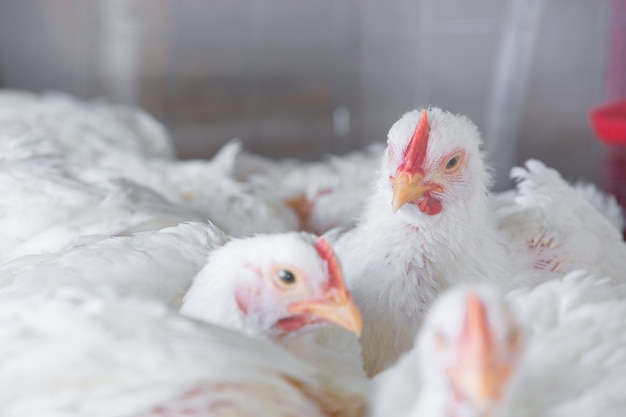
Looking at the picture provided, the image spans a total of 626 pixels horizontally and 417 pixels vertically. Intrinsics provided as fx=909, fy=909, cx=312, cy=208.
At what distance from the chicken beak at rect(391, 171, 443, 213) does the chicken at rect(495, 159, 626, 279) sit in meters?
0.33

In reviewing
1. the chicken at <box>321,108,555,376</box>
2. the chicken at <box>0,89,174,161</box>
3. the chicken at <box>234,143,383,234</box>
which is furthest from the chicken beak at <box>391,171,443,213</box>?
the chicken at <box>0,89,174,161</box>

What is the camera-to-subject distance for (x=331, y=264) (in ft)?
3.83

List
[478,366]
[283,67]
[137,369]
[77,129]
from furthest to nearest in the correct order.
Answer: [283,67], [77,129], [137,369], [478,366]

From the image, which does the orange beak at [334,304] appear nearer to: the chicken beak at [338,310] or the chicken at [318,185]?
the chicken beak at [338,310]

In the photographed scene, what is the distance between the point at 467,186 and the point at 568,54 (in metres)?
2.29

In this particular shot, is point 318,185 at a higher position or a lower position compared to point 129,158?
lower

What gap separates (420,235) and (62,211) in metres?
0.72

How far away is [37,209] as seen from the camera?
1780 mm

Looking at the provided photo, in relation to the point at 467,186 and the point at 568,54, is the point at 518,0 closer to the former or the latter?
the point at 568,54

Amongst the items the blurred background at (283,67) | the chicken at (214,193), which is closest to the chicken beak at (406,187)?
the chicken at (214,193)

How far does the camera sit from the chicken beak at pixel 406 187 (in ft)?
4.64

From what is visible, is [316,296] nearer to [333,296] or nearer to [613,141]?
[333,296]

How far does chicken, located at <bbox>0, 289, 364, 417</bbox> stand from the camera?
1.00 m

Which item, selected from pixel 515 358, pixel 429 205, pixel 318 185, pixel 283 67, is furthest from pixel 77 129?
pixel 515 358
